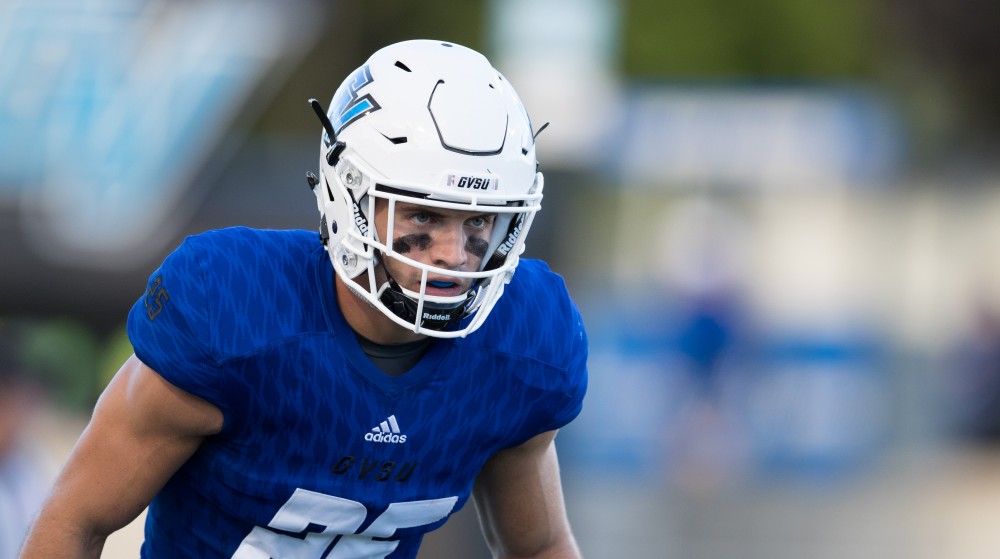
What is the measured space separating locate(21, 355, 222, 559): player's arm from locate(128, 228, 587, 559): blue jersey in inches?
1.8

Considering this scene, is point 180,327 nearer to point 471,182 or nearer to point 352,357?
point 352,357

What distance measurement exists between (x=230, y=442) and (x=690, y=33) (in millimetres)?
17032

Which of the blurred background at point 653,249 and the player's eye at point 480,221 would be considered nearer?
the player's eye at point 480,221

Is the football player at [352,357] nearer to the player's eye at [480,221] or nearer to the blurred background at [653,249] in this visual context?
the player's eye at [480,221]

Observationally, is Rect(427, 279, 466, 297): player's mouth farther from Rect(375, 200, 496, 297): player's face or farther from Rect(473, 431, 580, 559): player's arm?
Rect(473, 431, 580, 559): player's arm

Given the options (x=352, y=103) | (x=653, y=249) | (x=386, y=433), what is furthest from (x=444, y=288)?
(x=653, y=249)

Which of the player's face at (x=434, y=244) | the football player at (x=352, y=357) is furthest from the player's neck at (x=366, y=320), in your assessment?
the player's face at (x=434, y=244)

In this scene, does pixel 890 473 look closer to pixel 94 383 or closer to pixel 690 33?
pixel 94 383

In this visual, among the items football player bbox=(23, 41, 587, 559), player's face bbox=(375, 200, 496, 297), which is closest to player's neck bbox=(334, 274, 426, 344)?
football player bbox=(23, 41, 587, 559)

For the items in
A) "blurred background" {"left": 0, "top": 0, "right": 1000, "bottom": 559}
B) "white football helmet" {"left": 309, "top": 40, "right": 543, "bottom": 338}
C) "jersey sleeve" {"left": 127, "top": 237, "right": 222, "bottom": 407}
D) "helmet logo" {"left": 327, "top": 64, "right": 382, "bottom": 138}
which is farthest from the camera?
"blurred background" {"left": 0, "top": 0, "right": 1000, "bottom": 559}

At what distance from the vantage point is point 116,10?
32.5ft

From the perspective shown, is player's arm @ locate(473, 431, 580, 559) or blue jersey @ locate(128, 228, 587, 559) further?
player's arm @ locate(473, 431, 580, 559)

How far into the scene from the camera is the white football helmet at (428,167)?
2641 millimetres

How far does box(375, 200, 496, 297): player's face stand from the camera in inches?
104
